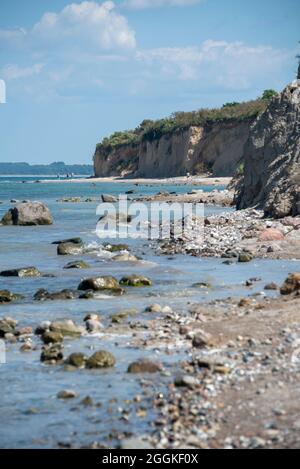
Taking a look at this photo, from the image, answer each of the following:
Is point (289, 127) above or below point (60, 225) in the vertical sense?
above

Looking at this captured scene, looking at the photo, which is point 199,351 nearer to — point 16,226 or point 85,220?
point 16,226

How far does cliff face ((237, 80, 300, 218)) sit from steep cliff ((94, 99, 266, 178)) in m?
45.3

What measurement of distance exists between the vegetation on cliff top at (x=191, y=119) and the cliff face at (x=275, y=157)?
41.0m

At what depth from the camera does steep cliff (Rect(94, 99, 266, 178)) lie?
8681 cm

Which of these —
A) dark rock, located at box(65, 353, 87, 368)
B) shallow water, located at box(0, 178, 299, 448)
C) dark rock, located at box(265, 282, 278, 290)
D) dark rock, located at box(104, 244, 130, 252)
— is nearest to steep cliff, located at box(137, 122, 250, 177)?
shallow water, located at box(0, 178, 299, 448)

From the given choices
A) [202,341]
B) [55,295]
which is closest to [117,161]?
[55,295]

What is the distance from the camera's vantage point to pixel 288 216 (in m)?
28.8

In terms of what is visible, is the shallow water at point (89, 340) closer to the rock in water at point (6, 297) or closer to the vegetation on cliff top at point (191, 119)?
the rock in water at point (6, 297)

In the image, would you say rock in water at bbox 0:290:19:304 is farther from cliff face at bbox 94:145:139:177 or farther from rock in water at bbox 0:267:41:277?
cliff face at bbox 94:145:139:177

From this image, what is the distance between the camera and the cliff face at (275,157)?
99.3 feet

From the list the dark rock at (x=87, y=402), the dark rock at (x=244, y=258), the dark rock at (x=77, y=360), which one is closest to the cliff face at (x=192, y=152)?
the dark rock at (x=244, y=258)
